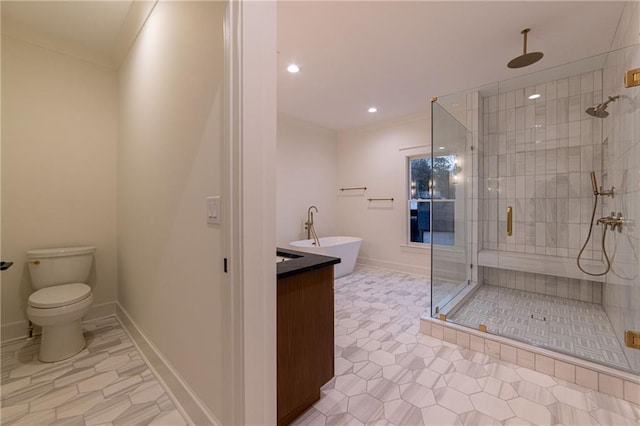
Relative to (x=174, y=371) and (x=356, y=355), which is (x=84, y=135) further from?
(x=356, y=355)

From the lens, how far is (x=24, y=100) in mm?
2178

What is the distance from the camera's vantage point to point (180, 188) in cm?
146

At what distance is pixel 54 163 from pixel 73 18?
3.92 feet

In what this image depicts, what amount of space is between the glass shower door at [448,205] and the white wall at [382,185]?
0.85 m

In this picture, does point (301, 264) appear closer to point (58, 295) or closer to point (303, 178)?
point (58, 295)

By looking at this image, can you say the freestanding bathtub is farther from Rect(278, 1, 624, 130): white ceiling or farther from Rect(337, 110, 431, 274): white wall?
Rect(278, 1, 624, 130): white ceiling

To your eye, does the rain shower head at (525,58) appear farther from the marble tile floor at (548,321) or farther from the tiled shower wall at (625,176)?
the marble tile floor at (548,321)

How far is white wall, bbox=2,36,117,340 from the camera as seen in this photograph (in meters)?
2.14

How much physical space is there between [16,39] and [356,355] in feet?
12.2

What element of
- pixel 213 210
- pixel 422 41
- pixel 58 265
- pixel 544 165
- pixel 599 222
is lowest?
pixel 58 265

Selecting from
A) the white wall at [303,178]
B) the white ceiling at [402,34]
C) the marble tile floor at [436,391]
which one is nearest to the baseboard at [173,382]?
the marble tile floor at [436,391]

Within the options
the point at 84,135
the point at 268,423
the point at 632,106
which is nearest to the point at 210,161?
the point at 268,423

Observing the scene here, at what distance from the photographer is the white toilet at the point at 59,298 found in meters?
1.84

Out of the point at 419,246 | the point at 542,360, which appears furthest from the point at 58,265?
the point at 419,246
